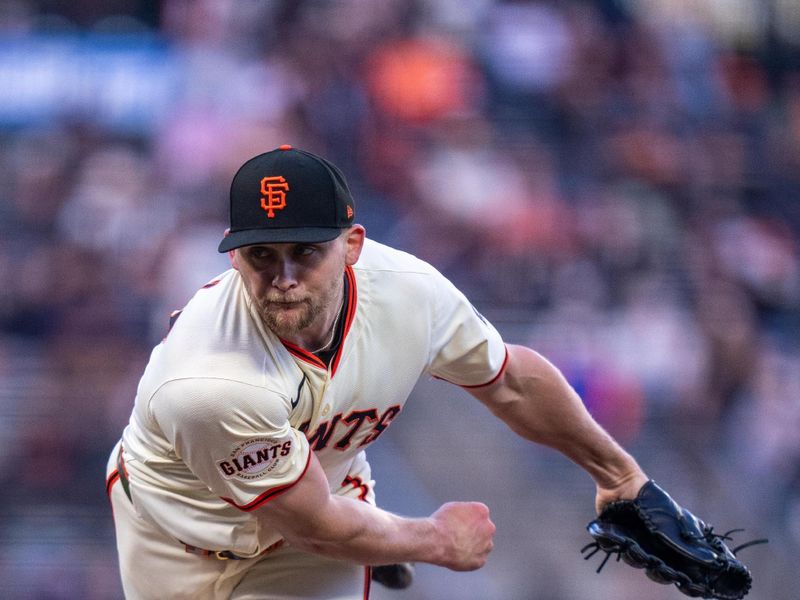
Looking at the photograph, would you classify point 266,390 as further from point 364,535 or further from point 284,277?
point 364,535

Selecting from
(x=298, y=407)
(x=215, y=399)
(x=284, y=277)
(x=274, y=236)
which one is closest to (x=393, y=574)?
(x=298, y=407)

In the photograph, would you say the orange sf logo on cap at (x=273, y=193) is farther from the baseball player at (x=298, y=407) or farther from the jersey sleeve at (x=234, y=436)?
the jersey sleeve at (x=234, y=436)

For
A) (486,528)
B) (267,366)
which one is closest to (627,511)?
(486,528)

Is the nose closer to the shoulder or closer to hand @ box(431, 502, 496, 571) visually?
the shoulder

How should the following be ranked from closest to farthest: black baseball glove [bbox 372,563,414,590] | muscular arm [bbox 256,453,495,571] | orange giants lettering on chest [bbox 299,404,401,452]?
muscular arm [bbox 256,453,495,571] → orange giants lettering on chest [bbox 299,404,401,452] → black baseball glove [bbox 372,563,414,590]

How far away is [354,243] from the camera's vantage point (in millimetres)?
3359

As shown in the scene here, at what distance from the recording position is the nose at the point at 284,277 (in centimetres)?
305

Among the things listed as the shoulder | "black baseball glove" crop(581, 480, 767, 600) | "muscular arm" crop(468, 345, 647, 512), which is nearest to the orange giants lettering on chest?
the shoulder

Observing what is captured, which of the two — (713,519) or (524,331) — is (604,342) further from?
(713,519)

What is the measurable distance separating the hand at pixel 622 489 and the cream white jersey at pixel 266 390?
553mm

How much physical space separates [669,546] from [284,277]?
5.20ft

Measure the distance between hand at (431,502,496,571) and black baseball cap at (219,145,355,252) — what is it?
923 millimetres

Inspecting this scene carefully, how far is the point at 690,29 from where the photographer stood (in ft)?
32.0

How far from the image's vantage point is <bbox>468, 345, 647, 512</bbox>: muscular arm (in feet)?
12.5
